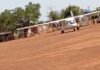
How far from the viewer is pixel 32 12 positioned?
93375 millimetres

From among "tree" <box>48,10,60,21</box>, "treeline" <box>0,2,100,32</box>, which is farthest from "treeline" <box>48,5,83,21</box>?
"treeline" <box>0,2,100,32</box>

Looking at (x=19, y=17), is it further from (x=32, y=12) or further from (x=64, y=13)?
(x=64, y=13)

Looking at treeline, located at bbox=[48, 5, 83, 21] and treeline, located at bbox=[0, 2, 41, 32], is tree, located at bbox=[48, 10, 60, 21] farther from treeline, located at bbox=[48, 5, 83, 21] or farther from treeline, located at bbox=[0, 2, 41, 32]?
treeline, located at bbox=[0, 2, 41, 32]

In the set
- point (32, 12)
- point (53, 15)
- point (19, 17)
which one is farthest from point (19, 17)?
point (53, 15)

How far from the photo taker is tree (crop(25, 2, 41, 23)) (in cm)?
9201

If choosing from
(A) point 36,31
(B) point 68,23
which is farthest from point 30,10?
(B) point 68,23

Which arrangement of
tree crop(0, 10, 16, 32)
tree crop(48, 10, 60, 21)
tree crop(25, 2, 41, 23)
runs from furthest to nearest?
tree crop(48, 10, 60, 21)
tree crop(25, 2, 41, 23)
tree crop(0, 10, 16, 32)

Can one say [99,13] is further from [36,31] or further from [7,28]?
[7,28]

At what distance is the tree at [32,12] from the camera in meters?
92.0

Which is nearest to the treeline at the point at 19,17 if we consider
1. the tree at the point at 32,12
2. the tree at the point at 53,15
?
the tree at the point at 32,12

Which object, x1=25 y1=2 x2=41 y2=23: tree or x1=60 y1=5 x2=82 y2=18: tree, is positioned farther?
x1=60 y1=5 x2=82 y2=18: tree

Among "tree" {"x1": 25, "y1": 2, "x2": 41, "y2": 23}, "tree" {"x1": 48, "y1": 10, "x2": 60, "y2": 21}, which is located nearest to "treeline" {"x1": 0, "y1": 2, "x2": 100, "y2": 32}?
"tree" {"x1": 25, "y1": 2, "x2": 41, "y2": 23}

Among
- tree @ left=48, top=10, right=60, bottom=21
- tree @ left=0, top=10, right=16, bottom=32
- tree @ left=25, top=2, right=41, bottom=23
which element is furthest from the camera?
tree @ left=48, top=10, right=60, bottom=21

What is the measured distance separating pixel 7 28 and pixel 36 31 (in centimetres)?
1458
